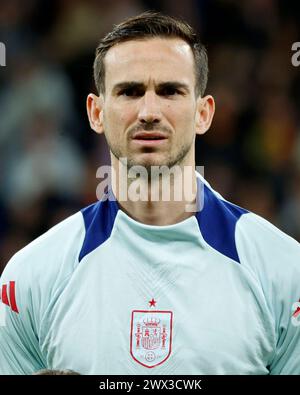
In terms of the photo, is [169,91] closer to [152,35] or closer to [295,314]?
[152,35]

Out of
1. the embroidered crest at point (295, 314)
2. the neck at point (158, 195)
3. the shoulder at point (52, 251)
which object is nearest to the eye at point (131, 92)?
the neck at point (158, 195)

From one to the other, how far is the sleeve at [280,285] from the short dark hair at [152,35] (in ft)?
2.32

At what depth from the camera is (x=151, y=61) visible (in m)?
3.57

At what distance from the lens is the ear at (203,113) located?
376 centimetres

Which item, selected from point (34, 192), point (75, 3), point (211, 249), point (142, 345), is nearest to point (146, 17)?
point (211, 249)

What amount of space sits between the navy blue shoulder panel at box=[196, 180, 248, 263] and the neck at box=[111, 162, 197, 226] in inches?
2.5

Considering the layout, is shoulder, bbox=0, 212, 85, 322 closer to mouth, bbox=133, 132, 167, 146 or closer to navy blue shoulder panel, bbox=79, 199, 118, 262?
navy blue shoulder panel, bbox=79, 199, 118, 262

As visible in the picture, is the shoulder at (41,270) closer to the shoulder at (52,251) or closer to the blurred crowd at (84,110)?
the shoulder at (52,251)

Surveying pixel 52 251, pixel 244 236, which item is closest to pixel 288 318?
pixel 244 236

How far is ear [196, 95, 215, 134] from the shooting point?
12.3 ft

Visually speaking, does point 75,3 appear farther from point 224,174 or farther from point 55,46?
point 224,174

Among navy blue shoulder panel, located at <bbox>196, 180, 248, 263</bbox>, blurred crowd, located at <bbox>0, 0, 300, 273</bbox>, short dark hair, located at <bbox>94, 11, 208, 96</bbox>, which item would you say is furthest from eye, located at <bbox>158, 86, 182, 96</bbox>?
blurred crowd, located at <bbox>0, 0, 300, 273</bbox>

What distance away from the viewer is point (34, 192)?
6938 mm
